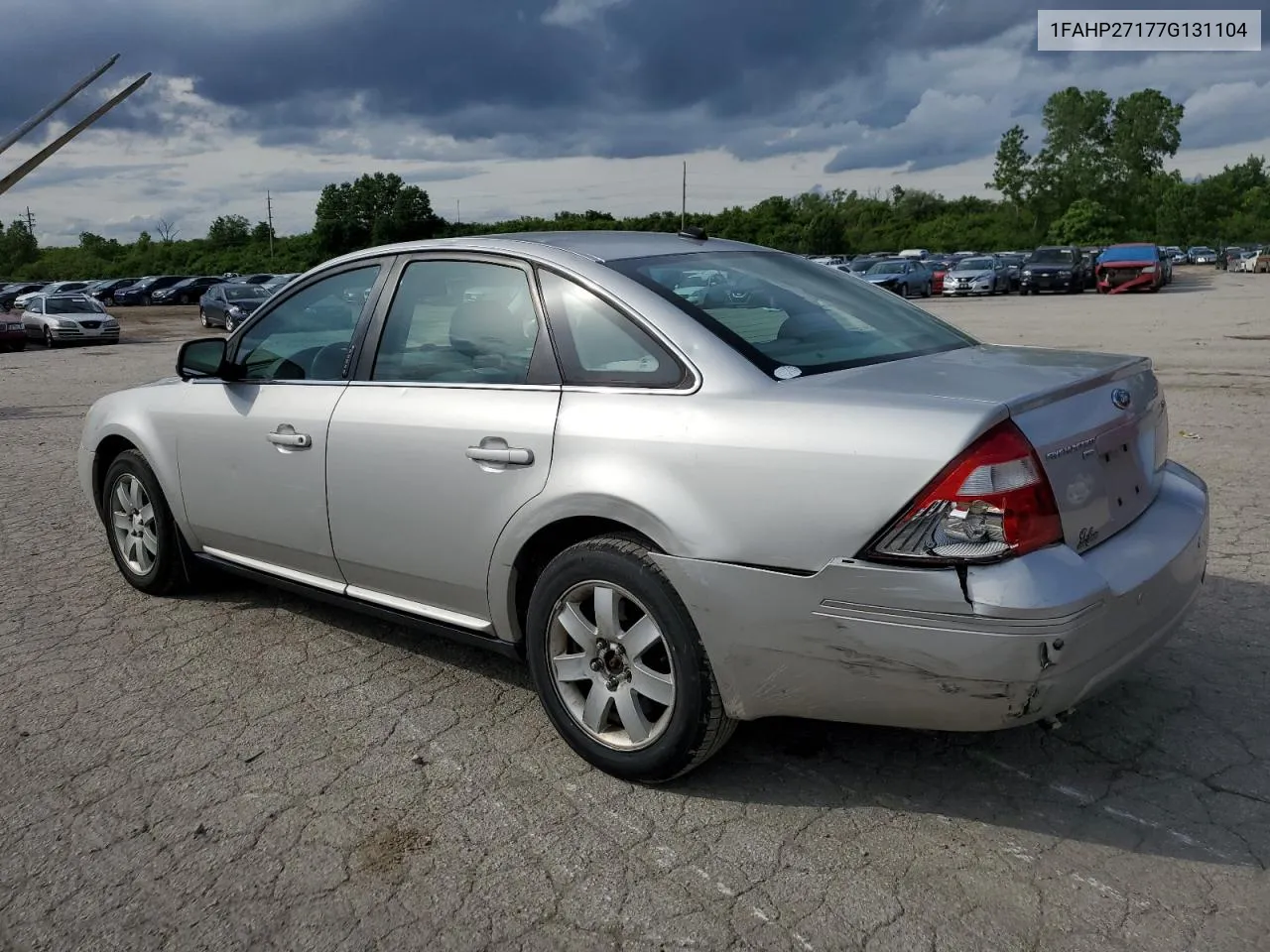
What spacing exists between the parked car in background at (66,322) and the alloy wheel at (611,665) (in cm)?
2884

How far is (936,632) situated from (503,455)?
1402 millimetres

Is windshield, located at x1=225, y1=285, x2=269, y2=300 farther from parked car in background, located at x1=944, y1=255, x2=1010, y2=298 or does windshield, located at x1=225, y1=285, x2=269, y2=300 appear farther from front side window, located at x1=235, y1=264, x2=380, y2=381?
front side window, located at x1=235, y1=264, x2=380, y2=381

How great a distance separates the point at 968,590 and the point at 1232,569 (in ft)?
10.1

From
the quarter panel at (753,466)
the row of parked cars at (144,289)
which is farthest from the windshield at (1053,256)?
the quarter panel at (753,466)

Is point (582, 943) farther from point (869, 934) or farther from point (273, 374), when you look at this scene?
point (273, 374)

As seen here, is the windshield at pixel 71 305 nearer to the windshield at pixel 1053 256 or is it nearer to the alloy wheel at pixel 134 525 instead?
the alloy wheel at pixel 134 525

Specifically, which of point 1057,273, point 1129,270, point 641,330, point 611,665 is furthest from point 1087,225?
point 611,665

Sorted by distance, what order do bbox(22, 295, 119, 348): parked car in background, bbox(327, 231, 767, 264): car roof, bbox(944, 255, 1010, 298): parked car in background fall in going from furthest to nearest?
bbox(944, 255, 1010, 298): parked car in background < bbox(22, 295, 119, 348): parked car in background < bbox(327, 231, 767, 264): car roof

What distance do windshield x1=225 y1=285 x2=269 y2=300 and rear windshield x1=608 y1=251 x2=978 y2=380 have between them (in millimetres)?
34085

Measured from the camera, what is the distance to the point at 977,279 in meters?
40.6

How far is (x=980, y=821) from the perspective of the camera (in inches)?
117

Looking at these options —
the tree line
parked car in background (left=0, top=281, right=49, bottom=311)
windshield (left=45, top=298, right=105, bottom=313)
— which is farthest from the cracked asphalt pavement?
the tree line

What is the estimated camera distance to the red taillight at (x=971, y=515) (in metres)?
2.59

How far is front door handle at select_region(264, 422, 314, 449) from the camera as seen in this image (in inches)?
157
